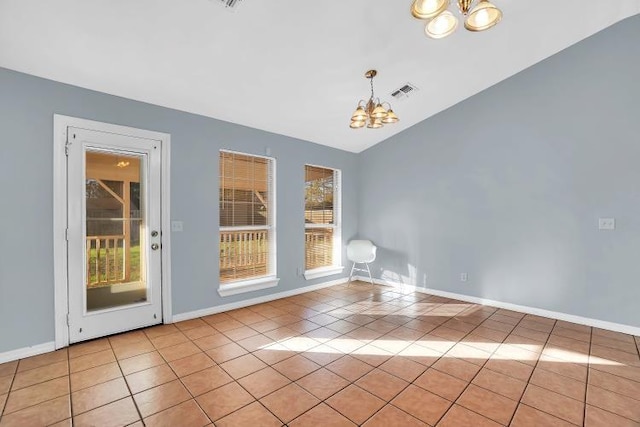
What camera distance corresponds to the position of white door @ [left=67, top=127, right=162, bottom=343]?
2838 mm

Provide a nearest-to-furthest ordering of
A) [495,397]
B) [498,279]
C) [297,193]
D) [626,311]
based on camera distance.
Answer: [495,397] → [626,311] → [498,279] → [297,193]

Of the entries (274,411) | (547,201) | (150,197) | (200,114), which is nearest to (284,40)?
(200,114)

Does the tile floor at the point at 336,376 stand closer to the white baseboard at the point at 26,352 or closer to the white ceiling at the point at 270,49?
the white baseboard at the point at 26,352

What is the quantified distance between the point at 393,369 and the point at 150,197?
295 centimetres

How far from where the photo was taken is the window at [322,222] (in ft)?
16.3

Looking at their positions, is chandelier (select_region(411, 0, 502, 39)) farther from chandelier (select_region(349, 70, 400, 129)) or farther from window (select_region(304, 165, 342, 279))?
window (select_region(304, 165, 342, 279))

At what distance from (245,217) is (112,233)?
5.05 feet

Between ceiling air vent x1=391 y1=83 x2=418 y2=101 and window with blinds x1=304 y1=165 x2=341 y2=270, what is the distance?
1740 millimetres

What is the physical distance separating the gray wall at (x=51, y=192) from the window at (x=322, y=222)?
272 millimetres

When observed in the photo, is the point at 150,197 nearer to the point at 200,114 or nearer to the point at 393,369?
the point at 200,114

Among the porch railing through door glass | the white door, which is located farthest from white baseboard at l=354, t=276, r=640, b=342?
the porch railing through door glass

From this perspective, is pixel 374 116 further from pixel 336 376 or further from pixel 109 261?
pixel 109 261

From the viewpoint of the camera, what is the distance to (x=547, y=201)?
3617 mm

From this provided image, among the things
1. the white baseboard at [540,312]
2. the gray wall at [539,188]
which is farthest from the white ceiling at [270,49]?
the white baseboard at [540,312]
